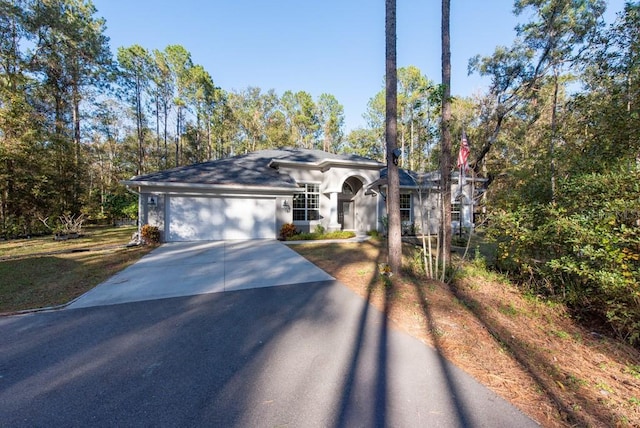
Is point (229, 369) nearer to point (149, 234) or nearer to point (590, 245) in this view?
point (590, 245)

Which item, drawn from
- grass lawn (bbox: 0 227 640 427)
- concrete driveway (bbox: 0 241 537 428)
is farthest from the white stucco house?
concrete driveway (bbox: 0 241 537 428)

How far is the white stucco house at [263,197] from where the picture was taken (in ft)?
36.4

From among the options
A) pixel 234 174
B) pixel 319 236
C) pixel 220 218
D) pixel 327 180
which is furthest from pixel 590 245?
pixel 234 174

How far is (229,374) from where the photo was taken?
269 cm

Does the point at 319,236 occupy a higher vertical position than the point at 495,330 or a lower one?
higher

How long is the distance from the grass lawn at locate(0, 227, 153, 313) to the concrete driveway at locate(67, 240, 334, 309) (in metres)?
0.43

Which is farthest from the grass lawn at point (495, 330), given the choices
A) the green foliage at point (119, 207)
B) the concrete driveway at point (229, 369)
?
the green foliage at point (119, 207)

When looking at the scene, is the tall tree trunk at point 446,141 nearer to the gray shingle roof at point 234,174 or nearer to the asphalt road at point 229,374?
the asphalt road at point 229,374

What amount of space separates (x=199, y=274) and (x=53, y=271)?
12.8ft

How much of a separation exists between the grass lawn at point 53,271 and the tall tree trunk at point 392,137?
653 centimetres

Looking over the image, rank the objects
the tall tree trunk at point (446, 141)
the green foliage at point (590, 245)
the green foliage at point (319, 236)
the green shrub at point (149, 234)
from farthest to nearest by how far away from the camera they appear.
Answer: the green foliage at point (319, 236), the green shrub at point (149, 234), the tall tree trunk at point (446, 141), the green foliage at point (590, 245)

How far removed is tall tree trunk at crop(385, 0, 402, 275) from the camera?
5.89 meters

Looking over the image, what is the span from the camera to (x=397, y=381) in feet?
8.50

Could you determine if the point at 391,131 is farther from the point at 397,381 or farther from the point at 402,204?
the point at 402,204
